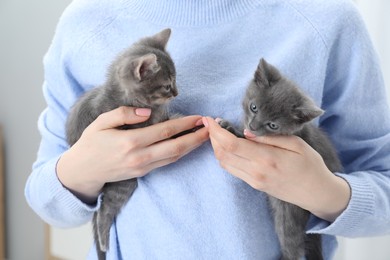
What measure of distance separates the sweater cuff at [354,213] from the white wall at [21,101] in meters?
1.98

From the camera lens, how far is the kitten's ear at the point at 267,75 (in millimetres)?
778

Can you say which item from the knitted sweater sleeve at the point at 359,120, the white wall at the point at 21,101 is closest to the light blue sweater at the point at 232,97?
the knitted sweater sleeve at the point at 359,120

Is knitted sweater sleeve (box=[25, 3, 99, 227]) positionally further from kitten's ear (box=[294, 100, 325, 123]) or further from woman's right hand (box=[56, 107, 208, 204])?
kitten's ear (box=[294, 100, 325, 123])

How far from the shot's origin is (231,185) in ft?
2.68

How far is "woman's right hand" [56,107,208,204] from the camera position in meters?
0.80

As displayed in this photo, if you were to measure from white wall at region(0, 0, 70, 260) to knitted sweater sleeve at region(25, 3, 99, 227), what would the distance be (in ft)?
4.88

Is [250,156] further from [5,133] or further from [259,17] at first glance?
[5,133]

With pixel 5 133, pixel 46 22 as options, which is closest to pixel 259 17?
pixel 46 22

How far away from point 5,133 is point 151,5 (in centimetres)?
205

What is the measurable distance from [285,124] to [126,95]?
307 millimetres

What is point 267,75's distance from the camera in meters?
0.79

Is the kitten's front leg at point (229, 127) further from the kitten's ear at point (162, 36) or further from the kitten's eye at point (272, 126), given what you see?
the kitten's ear at point (162, 36)

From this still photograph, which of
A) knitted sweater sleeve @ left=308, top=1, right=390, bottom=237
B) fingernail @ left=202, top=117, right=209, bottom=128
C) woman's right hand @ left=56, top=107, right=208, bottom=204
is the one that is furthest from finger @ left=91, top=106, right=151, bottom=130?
knitted sweater sleeve @ left=308, top=1, right=390, bottom=237

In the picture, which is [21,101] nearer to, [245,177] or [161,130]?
[161,130]
